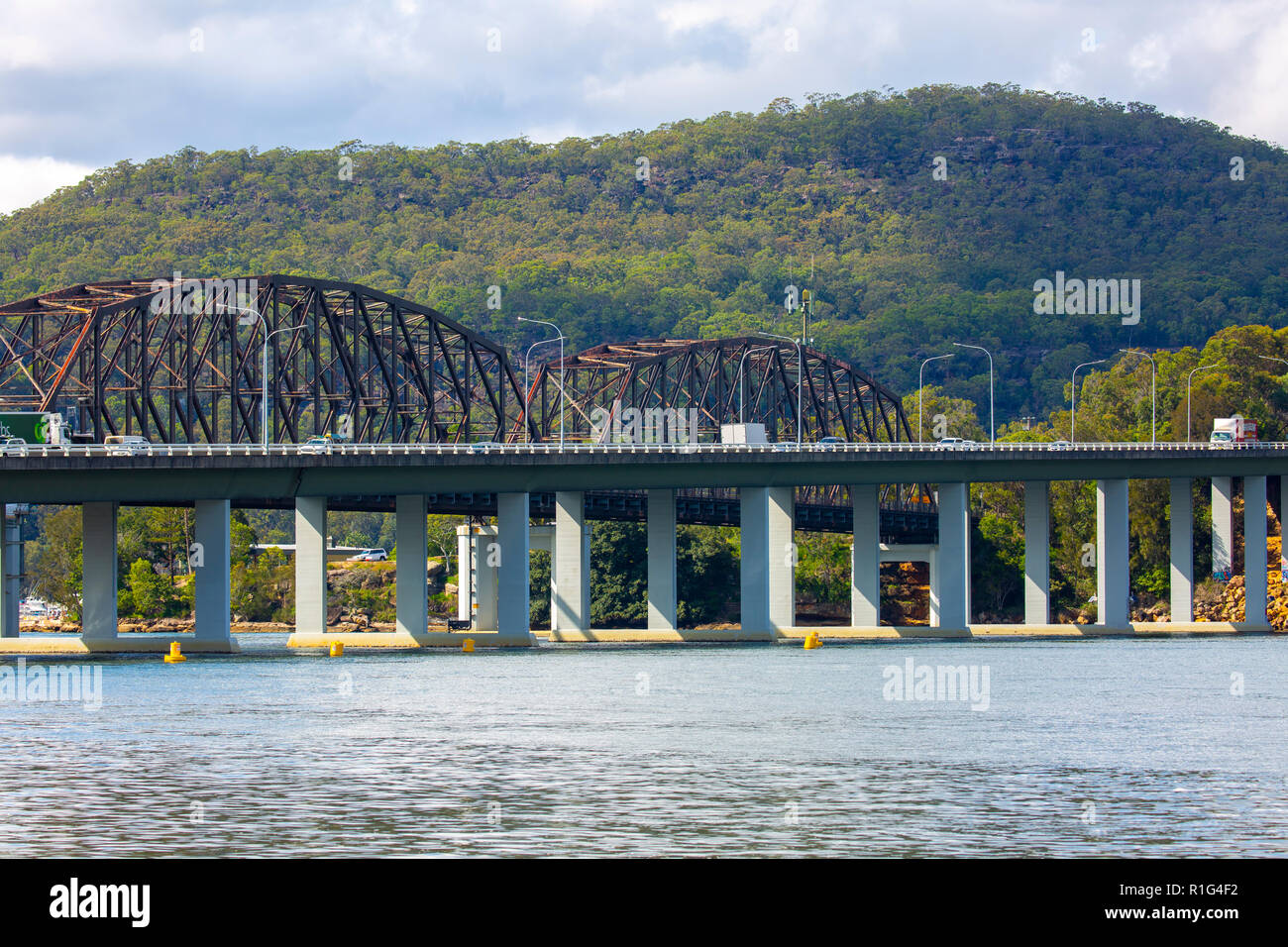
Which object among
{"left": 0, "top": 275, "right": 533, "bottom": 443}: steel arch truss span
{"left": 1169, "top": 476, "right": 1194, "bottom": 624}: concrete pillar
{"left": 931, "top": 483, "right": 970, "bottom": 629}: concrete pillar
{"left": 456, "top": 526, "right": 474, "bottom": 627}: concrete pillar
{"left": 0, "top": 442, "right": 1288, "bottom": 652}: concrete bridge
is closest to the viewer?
{"left": 0, "top": 442, "right": 1288, "bottom": 652}: concrete bridge

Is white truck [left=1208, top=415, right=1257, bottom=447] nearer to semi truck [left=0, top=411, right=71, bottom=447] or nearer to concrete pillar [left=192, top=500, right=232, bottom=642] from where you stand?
concrete pillar [left=192, top=500, right=232, bottom=642]

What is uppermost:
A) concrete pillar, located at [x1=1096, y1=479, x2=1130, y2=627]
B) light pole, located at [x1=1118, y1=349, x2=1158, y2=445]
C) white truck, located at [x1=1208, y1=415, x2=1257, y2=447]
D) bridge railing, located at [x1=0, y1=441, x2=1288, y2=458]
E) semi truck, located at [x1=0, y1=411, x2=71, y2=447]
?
light pole, located at [x1=1118, y1=349, x2=1158, y2=445]

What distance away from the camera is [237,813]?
125 feet

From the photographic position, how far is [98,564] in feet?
320

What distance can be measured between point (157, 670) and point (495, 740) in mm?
37178

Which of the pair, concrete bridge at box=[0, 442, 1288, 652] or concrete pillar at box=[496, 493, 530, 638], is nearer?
concrete bridge at box=[0, 442, 1288, 652]

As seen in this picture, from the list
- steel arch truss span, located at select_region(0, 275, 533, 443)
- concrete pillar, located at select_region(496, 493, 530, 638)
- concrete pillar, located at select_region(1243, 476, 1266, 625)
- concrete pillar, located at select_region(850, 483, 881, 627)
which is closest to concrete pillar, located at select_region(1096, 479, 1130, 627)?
concrete pillar, located at select_region(1243, 476, 1266, 625)

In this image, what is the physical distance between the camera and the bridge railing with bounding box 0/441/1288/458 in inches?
3492

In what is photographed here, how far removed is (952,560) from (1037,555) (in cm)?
1312

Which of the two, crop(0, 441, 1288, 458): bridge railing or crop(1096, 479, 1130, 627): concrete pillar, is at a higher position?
crop(0, 441, 1288, 458): bridge railing

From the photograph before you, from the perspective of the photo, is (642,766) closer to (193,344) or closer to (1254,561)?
(193,344)

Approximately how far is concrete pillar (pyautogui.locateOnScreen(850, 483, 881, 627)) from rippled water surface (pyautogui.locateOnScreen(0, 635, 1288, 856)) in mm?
48684
